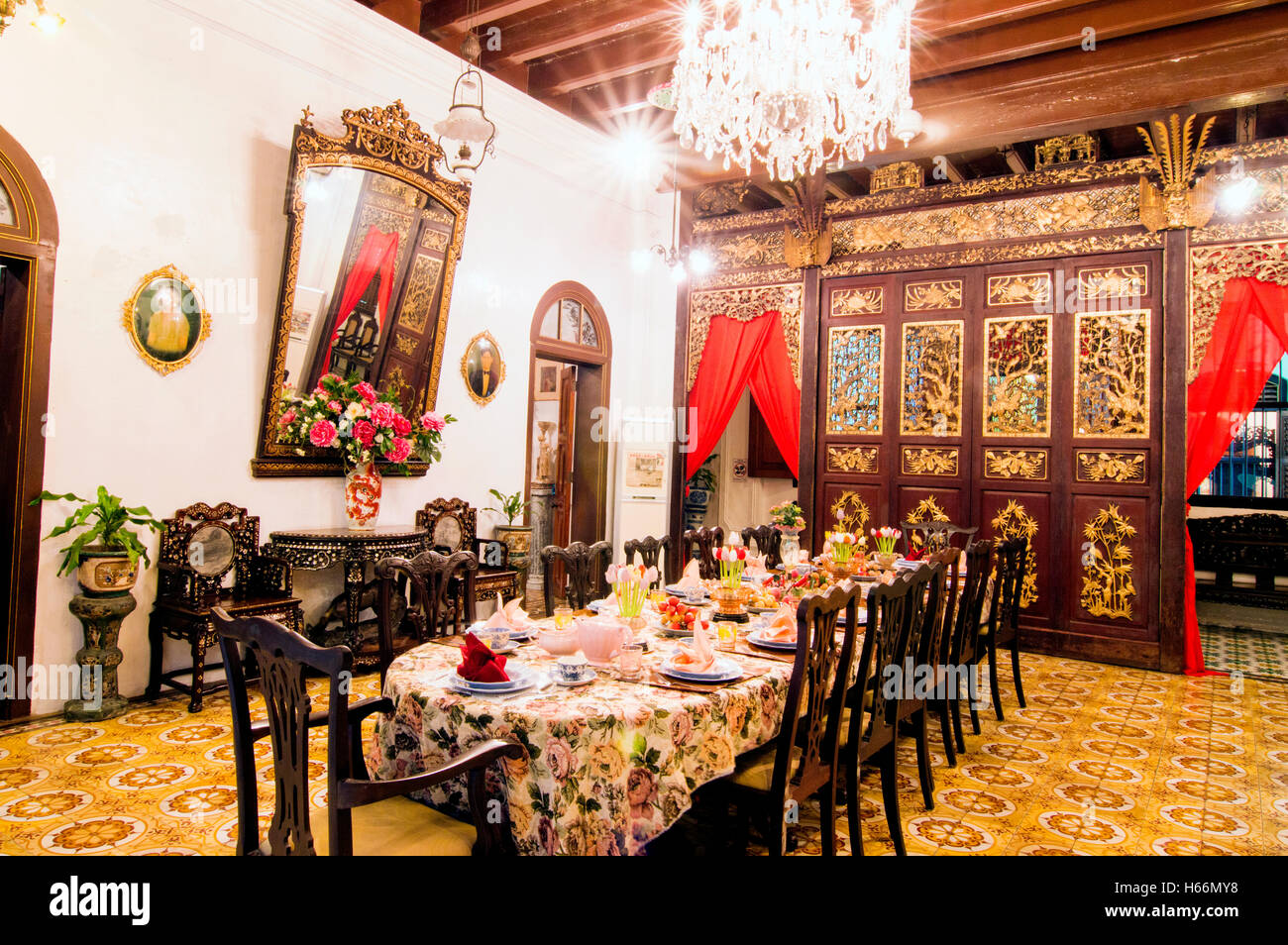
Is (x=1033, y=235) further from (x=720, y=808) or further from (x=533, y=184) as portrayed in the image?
(x=720, y=808)

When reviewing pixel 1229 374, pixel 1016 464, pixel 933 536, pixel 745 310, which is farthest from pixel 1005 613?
pixel 745 310

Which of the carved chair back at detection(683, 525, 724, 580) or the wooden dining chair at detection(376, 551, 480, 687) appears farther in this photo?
the carved chair back at detection(683, 525, 724, 580)

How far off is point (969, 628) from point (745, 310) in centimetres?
392

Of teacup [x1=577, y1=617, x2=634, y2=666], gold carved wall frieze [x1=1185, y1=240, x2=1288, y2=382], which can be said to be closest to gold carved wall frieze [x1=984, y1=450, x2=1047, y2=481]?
gold carved wall frieze [x1=1185, y1=240, x2=1288, y2=382]

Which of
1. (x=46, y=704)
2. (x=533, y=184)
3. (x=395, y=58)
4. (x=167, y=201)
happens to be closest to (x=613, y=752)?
(x=46, y=704)

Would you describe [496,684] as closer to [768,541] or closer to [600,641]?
[600,641]

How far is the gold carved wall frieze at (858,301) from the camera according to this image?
652 centimetres

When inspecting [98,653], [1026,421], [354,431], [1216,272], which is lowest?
[98,653]

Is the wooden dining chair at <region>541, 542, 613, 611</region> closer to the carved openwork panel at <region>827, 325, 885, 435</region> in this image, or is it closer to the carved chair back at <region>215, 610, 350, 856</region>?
the carved chair back at <region>215, 610, 350, 856</region>

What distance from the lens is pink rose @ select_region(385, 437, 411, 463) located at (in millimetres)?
4691

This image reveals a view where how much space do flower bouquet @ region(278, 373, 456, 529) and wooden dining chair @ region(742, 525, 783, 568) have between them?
7.05ft

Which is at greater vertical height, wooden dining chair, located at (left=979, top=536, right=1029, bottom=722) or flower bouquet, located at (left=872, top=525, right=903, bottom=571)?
flower bouquet, located at (left=872, top=525, right=903, bottom=571)

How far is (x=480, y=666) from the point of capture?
6.74 ft

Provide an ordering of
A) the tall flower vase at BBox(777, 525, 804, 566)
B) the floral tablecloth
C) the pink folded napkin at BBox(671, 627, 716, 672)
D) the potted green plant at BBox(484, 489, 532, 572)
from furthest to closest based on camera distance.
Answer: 1. the potted green plant at BBox(484, 489, 532, 572)
2. the tall flower vase at BBox(777, 525, 804, 566)
3. the pink folded napkin at BBox(671, 627, 716, 672)
4. the floral tablecloth
